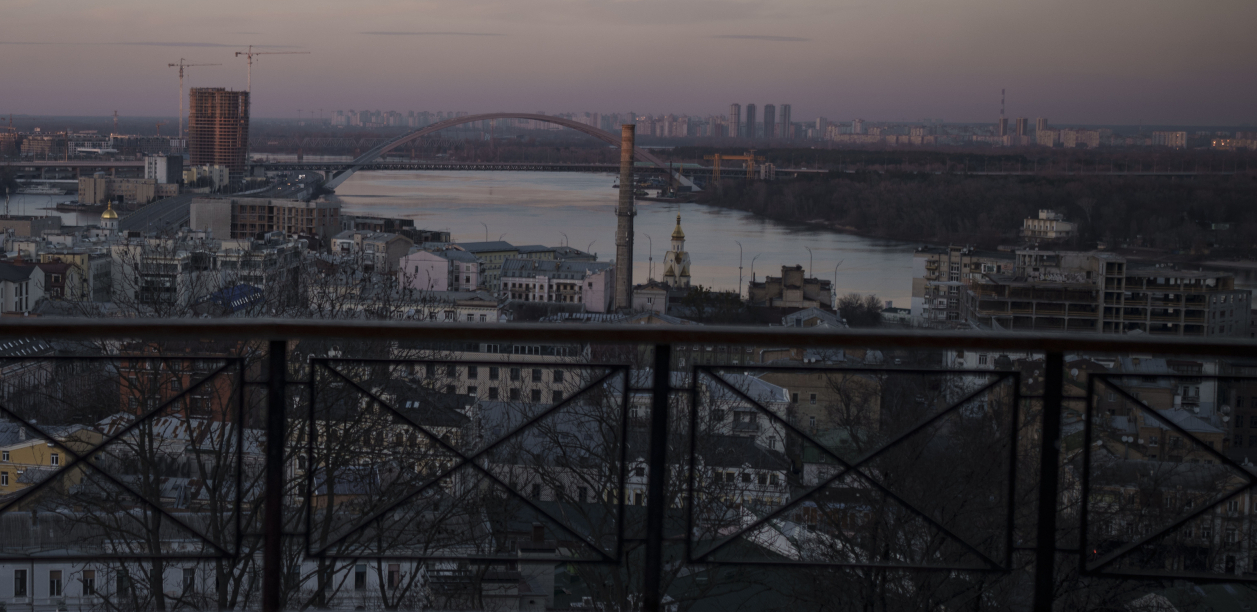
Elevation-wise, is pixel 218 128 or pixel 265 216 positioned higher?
pixel 218 128

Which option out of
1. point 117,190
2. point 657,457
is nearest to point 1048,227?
point 657,457

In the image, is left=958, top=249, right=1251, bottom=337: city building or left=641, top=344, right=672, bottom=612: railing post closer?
left=641, top=344, right=672, bottom=612: railing post

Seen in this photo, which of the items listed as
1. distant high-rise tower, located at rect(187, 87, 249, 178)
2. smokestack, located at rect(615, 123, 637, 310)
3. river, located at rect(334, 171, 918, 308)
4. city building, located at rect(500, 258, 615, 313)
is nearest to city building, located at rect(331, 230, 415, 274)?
city building, located at rect(500, 258, 615, 313)

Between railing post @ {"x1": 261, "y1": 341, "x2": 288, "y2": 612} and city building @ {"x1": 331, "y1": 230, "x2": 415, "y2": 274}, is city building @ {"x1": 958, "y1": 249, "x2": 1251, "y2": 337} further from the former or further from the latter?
railing post @ {"x1": 261, "y1": 341, "x2": 288, "y2": 612}

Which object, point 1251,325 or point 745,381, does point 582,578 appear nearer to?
point 745,381

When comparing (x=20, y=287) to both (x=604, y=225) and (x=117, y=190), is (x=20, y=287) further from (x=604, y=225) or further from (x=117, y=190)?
(x=604, y=225)

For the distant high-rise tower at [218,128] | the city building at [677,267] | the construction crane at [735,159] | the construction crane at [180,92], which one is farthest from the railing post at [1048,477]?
the construction crane at [180,92]

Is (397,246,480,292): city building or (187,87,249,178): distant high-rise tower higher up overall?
(187,87,249,178): distant high-rise tower
